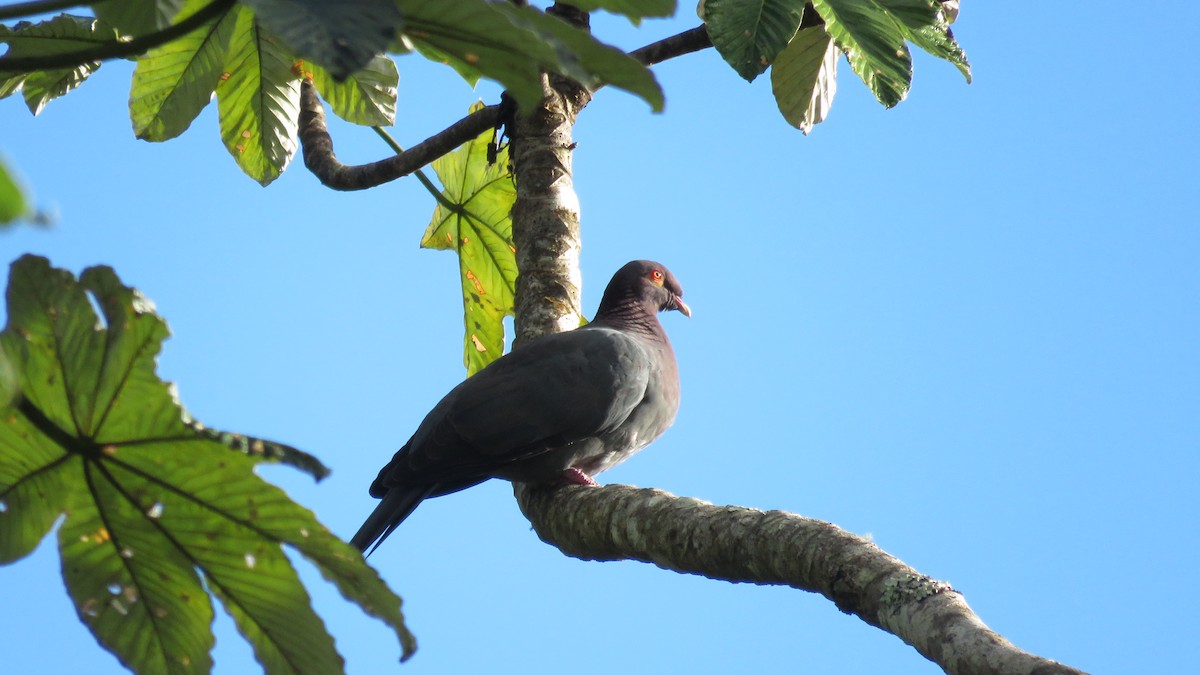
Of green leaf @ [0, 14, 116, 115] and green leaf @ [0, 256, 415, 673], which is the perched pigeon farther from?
green leaf @ [0, 256, 415, 673]

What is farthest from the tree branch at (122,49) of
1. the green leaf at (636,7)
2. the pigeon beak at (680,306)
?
the pigeon beak at (680,306)

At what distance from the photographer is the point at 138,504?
5.21ft

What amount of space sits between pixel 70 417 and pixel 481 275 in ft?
10.4

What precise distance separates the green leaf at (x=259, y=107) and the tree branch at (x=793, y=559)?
192cm

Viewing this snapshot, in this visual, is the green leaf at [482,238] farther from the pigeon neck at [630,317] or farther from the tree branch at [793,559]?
the tree branch at [793,559]

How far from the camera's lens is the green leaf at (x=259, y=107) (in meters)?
3.91

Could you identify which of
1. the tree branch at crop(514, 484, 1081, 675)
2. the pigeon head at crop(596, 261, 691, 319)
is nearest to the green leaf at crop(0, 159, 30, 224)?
the tree branch at crop(514, 484, 1081, 675)

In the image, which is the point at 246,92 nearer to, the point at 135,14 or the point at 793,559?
the point at 135,14

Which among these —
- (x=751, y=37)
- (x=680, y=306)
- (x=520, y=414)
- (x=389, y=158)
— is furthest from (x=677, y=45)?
(x=680, y=306)

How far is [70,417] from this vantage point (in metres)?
1.51

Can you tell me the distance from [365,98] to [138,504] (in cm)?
280

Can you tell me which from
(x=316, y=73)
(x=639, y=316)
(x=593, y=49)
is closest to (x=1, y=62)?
(x=593, y=49)

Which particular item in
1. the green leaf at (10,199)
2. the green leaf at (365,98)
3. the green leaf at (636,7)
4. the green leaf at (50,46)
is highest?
the green leaf at (365,98)

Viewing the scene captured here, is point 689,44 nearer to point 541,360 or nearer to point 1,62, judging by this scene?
point 541,360
